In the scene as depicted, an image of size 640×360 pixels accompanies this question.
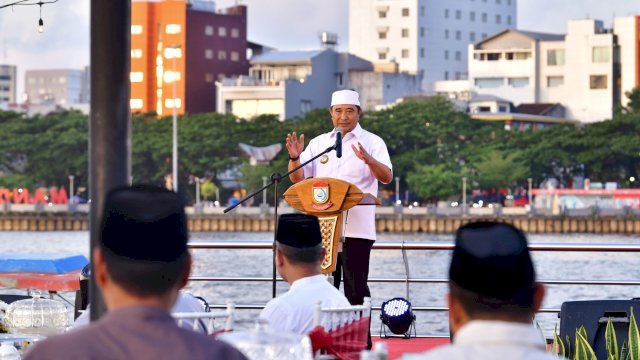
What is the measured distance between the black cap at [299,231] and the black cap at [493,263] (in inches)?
67.2

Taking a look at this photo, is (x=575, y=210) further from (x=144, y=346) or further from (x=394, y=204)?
(x=144, y=346)

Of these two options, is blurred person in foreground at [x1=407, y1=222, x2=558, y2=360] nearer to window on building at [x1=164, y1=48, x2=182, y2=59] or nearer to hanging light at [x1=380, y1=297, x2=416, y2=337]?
hanging light at [x1=380, y1=297, x2=416, y2=337]

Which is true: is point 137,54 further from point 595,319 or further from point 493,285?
point 493,285

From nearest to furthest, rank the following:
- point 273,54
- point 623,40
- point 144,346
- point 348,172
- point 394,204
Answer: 1. point 144,346
2. point 348,172
3. point 394,204
4. point 623,40
5. point 273,54

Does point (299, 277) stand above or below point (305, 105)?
below

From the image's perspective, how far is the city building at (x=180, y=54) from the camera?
111812 millimetres

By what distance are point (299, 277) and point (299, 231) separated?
0.14 m

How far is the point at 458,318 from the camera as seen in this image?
327cm

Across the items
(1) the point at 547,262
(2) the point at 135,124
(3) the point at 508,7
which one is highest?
(3) the point at 508,7

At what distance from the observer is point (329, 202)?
7.59m

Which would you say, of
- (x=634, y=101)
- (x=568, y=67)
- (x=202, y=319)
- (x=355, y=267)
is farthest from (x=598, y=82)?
(x=202, y=319)

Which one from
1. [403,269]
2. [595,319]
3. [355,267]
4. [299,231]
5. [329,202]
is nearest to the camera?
[299,231]

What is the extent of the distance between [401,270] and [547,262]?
1016 cm

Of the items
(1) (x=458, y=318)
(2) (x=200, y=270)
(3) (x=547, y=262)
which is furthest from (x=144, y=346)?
(3) (x=547, y=262)
